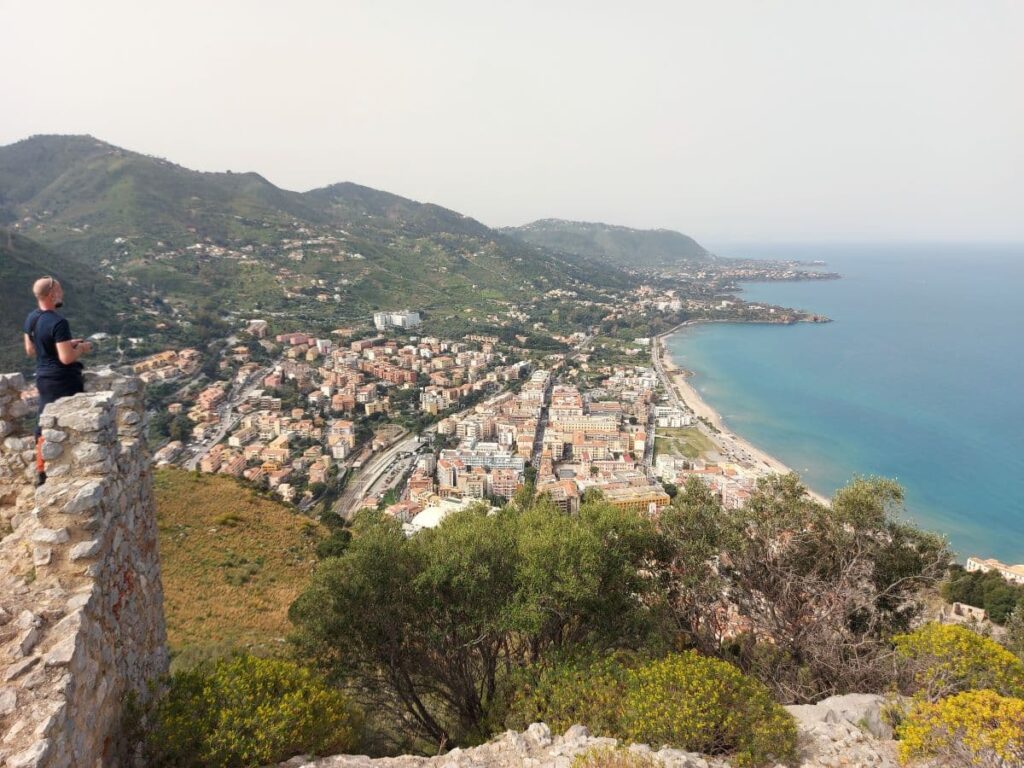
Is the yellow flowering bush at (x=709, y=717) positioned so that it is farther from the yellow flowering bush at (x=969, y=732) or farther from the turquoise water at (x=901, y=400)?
the turquoise water at (x=901, y=400)

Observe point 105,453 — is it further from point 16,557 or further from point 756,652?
point 756,652

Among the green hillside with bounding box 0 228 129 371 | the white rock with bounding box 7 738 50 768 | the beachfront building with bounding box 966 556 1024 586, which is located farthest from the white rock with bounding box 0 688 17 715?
the green hillside with bounding box 0 228 129 371

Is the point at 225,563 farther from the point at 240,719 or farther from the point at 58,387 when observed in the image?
the point at 240,719

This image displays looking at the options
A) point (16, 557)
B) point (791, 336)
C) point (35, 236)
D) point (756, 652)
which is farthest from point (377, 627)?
point (35, 236)

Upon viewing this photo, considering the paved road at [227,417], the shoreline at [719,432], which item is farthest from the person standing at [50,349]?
the paved road at [227,417]

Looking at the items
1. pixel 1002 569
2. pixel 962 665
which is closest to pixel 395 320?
pixel 1002 569
